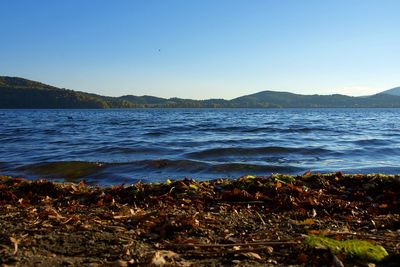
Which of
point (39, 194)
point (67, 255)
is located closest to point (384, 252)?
point (67, 255)

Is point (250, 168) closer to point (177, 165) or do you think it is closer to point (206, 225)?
point (177, 165)

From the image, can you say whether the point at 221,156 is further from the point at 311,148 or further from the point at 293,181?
the point at 293,181

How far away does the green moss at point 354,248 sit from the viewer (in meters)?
2.89

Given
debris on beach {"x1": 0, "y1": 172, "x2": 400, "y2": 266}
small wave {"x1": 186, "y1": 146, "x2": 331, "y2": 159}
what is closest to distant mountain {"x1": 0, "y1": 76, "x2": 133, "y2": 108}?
small wave {"x1": 186, "y1": 146, "x2": 331, "y2": 159}

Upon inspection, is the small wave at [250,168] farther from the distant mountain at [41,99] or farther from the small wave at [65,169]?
the distant mountain at [41,99]

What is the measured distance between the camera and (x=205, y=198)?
→ 5547 mm

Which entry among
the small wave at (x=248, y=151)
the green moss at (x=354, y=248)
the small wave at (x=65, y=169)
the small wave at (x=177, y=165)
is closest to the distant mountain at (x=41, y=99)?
the small wave at (x=248, y=151)

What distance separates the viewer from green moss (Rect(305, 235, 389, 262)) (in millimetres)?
2889

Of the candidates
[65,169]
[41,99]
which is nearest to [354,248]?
[65,169]

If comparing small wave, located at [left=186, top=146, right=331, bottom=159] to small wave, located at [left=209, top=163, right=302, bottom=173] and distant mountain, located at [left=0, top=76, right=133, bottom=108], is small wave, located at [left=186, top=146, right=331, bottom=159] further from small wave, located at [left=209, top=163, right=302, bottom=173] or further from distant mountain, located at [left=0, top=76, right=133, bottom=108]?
distant mountain, located at [left=0, top=76, right=133, bottom=108]

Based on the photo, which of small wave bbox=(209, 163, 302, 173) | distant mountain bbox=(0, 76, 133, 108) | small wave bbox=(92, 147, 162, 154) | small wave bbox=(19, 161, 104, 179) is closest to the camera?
small wave bbox=(19, 161, 104, 179)

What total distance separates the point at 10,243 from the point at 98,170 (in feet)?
27.9

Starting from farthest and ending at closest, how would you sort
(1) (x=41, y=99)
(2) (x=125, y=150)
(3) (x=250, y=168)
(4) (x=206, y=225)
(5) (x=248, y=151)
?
1. (1) (x=41, y=99)
2. (2) (x=125, y=150)
3. (5) (x=248, y=151)
4. (3) (x=250, y=168)
5. (4) (x=206, y=225)

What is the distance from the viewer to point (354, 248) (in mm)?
2949
